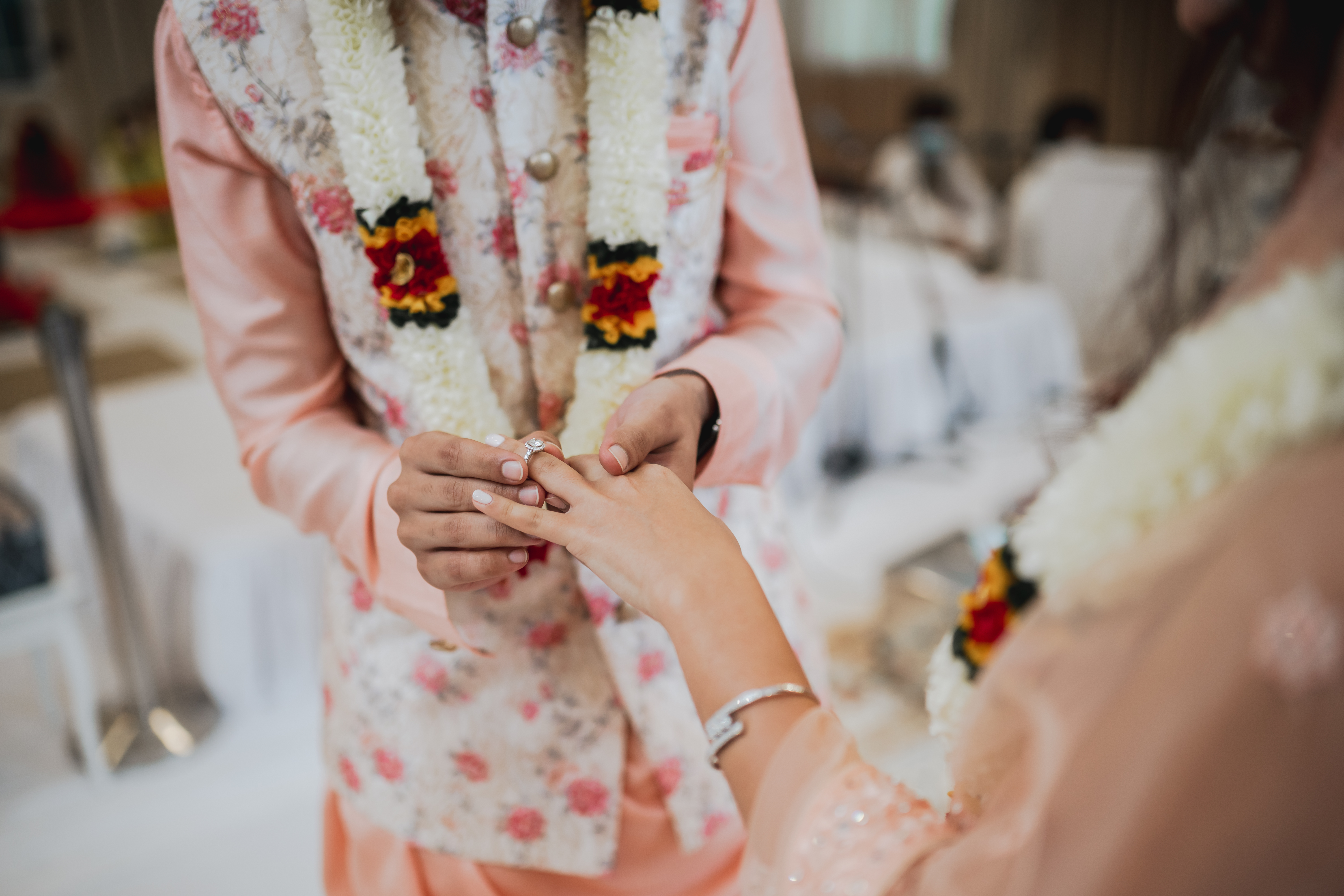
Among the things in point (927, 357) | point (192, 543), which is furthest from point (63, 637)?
point (927, 357)

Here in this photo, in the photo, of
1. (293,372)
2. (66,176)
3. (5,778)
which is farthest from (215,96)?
(66,176)

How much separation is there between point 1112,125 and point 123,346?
5873 millimetres

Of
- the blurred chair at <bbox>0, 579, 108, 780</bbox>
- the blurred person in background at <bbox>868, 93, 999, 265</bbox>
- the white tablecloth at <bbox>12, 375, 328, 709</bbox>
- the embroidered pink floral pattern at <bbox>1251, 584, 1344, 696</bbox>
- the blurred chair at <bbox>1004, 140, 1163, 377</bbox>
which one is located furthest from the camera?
the blurred person in background at <bbox>868, 93, 999, 265</bbox>

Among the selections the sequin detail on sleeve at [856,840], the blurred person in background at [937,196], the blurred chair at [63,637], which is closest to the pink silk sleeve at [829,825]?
the sequin detail on sleeve at [856,840]

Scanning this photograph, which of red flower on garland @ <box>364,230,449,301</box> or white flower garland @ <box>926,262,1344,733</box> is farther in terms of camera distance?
red flower on garland @ <box>364,230,449,301</box>

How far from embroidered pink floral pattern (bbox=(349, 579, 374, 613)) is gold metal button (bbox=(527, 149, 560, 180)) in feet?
1.37

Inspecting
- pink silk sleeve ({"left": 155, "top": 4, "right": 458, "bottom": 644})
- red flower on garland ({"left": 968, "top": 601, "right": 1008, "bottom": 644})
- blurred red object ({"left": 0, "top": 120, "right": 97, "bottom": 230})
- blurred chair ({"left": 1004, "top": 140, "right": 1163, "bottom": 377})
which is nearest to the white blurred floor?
pink silk sleeve ({"left": 155, "top": 4, "right": 458, "bottom": 644})

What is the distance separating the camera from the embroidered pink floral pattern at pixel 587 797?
87 centimetres

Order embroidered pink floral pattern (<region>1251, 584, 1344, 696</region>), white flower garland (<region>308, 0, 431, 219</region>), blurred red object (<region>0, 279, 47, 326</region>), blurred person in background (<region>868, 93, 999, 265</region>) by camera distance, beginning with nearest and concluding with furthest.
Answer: embroidered pink floral pattern (<region>1251, 584, 1344, 696</region>), white flower garland (<region>308, 0, 431, 219</region>), blurred person in background (<region>868, 93, 999, 265</region>), blurred red object (<region>0, 279, 47, 326</region>)

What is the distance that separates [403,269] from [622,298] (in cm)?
19

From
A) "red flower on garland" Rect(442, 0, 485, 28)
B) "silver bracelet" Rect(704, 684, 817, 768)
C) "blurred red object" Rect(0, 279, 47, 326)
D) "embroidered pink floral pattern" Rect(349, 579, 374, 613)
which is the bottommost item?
"blurred red object" Rect(0, 279, 47, 326)

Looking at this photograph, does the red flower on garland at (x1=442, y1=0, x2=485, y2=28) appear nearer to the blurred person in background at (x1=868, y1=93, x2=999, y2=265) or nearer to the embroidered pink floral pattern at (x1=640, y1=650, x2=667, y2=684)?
the embroidered pink floral pattern at (x1=640, y1=650, x2=667, y2=684)

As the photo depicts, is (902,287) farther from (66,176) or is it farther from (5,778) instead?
(66,176)

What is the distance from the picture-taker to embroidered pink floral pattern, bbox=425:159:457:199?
2.56ft
